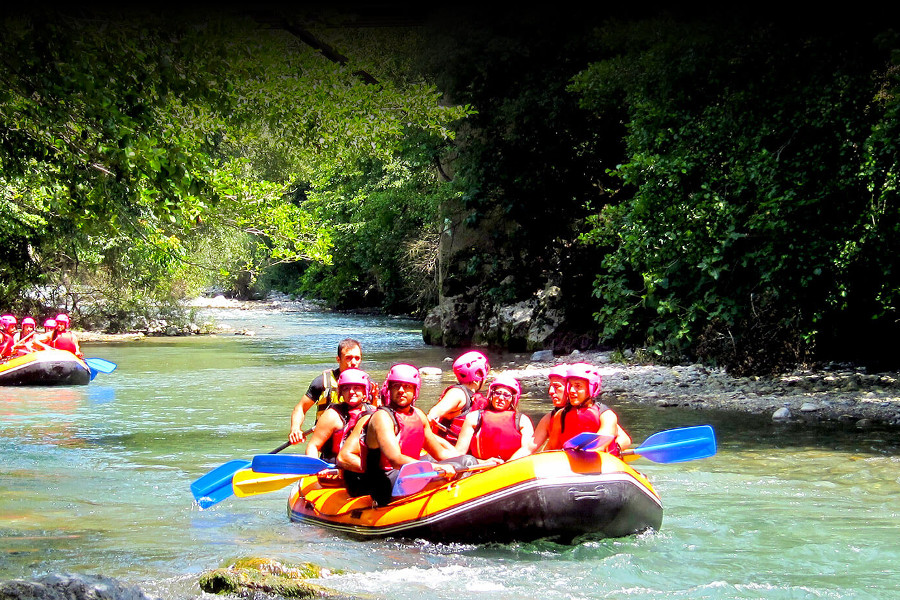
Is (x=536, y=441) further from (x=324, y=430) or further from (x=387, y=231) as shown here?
(x=387, y=231)

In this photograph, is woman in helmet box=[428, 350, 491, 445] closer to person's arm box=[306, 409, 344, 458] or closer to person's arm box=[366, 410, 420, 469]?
person's arm box=[306, 409, 344, 458]

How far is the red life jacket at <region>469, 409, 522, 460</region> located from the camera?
6.55 m

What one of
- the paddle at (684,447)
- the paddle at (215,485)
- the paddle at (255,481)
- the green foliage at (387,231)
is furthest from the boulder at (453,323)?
the paddle at (684,447)

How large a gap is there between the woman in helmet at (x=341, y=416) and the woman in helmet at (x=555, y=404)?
1081 millimetres

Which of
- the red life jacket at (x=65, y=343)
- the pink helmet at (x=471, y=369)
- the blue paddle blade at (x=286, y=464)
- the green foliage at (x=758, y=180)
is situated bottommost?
the blue paddle blade at (x=286, y=464)

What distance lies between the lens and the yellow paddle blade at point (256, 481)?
6770 mm

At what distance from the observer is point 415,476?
6039mm

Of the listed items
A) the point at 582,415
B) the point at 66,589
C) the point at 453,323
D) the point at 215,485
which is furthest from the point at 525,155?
the point at 66,589

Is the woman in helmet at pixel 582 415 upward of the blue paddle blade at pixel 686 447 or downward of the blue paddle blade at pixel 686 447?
upward

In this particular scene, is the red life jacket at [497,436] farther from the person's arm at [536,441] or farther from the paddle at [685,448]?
the paddle at [685,448]

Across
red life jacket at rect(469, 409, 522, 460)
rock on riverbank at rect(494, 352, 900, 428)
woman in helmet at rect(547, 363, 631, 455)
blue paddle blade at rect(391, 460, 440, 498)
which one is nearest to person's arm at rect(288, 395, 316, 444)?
blue paddle blade at rect(391, 460, 440, 498)

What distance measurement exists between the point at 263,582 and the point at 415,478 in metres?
1.42

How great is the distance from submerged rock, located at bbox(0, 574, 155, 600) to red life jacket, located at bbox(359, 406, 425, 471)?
204cm

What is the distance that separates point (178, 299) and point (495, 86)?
1150 centimetres
